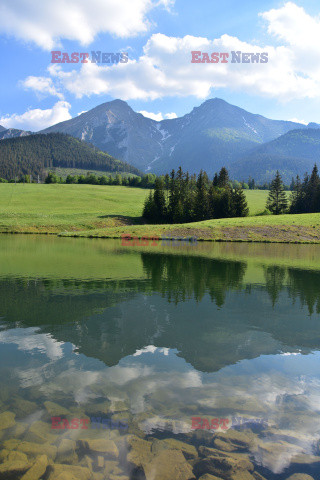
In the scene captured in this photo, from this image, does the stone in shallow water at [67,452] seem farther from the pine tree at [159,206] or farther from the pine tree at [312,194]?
the pine tree at [312,194]

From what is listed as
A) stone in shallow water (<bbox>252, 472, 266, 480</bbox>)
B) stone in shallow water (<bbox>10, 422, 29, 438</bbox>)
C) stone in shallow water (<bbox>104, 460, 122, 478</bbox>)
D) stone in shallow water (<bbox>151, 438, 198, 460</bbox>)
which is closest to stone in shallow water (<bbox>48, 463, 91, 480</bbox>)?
stone in shallow water (<bbox>104, 460, 122, 478</bbox>)

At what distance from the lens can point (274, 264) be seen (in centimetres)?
3850

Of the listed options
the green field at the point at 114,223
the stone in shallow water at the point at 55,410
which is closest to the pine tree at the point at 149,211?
the green field at the point at 114,223

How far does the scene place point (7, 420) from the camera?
7961 mm

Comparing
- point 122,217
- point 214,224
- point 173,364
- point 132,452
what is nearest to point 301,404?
point 173,364

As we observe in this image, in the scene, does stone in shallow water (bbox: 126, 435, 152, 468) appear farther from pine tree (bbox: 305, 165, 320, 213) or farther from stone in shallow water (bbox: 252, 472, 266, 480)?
pine tree (bbox: 305, 165, 320, 213)

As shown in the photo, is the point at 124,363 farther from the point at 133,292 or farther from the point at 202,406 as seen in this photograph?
the point at 133,292

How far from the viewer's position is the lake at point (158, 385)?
691 cm

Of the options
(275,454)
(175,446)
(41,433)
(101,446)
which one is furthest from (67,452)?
(275,454)

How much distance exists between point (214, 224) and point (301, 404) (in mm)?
76132

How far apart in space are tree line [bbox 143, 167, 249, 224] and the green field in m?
7.29

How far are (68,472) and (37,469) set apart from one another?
630mm

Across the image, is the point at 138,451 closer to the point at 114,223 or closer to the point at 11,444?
the point at 11,444

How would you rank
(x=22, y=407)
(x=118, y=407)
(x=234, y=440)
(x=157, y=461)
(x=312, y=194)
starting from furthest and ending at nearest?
(x=312, y=194), (x=118, y=407), (x=22, y=407), (x=234, y=440), (x=157, y=461)
